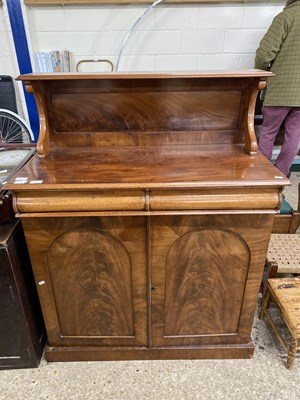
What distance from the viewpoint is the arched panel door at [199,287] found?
112cm

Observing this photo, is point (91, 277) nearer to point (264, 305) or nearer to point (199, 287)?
point (199, 287)

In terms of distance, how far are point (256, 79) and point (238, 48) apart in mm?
1902

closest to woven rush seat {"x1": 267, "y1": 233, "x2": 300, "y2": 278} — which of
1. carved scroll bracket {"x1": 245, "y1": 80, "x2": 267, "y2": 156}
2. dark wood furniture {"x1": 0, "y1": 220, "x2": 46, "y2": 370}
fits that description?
carved scroll bracket {"x1": 245, "y1": 80, "x2": 267, "y2": 156}

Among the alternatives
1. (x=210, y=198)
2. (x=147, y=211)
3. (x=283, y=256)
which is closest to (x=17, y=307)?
(x=147, y=211)

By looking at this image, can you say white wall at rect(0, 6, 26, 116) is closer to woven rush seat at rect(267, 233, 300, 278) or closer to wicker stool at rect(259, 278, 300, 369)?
woven rush seat at rect(267, 233, 300, 278)

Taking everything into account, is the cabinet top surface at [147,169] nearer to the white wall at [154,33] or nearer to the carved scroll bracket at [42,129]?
the carved scroll bracket at [42,129]

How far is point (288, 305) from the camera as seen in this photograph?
4.28ft

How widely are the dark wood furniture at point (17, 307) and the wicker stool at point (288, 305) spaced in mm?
1076

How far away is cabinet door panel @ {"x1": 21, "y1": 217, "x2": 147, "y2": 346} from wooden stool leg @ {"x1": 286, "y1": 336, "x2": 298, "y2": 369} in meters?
0.62

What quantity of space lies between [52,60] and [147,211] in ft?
7.40

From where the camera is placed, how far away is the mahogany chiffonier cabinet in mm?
999

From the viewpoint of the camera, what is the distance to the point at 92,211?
1.01 m

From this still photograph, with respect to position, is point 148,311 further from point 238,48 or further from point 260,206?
point 238,48

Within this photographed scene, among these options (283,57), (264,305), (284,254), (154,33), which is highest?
(154,33)
